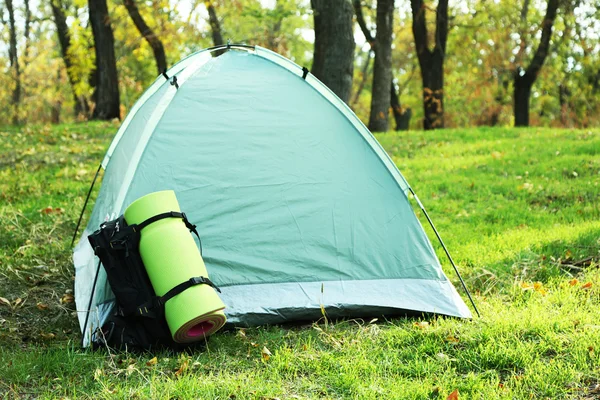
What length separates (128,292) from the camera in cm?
360

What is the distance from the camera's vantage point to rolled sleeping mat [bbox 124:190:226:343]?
11.3 ft

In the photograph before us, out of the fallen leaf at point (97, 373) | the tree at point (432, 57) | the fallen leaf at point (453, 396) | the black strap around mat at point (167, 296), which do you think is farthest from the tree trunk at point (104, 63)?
the fallen leaf at point (453, 396)

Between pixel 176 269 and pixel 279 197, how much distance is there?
3.55 feet

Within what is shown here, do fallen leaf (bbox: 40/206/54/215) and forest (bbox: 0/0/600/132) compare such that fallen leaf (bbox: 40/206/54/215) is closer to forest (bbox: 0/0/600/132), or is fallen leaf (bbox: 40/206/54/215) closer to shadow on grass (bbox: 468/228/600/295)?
forest (bbox: 0/0/600/132)

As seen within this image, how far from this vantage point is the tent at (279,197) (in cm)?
413

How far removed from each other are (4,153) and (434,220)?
20.2ft

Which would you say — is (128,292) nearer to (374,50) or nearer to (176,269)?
(176,269)

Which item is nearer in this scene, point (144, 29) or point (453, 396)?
point (453, 396)

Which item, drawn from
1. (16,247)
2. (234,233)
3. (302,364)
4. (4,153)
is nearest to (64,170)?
(4,153)

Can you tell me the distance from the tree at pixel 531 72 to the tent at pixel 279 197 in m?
11.2

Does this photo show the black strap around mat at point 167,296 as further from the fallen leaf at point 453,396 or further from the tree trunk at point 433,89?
the tree trunk at point 433,89

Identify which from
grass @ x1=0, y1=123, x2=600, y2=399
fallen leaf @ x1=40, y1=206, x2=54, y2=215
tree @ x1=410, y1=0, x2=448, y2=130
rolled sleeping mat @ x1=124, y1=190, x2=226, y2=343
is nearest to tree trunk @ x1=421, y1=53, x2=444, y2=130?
tree @ x1=410, y1=0, x2=448, y2=130

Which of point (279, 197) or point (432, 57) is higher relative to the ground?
point (432, 57)

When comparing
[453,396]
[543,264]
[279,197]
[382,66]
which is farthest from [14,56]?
[453,396]
